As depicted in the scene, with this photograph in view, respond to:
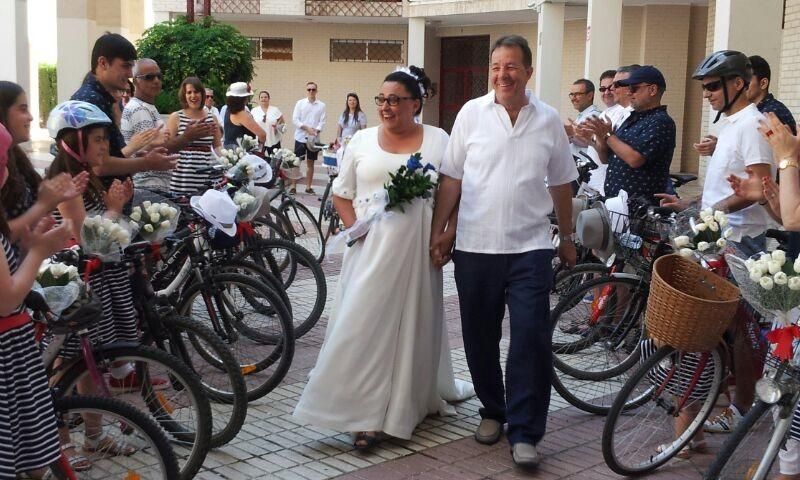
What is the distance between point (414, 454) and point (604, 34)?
43.6 feet

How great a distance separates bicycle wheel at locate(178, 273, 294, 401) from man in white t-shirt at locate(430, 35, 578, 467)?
119 cm

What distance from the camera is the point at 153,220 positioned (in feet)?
16.0

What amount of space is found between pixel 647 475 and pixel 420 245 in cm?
165

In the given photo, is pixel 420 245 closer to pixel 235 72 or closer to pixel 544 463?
pixel 544 463

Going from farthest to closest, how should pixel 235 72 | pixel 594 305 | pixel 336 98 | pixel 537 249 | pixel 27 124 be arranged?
pixel 336 98
pixel 235 72
pixel 594 305
pixel 537 249
pixel 27 124

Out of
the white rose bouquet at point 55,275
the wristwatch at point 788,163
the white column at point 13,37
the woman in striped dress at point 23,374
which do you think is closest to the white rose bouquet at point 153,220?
the white rose bouquet at point 55,275

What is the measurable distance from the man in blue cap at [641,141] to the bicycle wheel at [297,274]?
235 cm

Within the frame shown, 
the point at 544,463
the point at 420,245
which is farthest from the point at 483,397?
the point at 420,245

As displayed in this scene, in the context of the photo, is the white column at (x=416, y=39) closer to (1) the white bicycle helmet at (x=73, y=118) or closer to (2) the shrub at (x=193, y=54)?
(2) the shrub at (x=193, y=54)

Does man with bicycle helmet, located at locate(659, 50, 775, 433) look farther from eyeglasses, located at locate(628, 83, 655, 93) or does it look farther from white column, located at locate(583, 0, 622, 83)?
white column, located at locate(583, 0, 622, 83)

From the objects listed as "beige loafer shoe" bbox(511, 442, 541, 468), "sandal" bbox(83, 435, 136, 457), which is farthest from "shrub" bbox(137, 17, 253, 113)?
"sandal" bbox(83, 435, 136, 457)

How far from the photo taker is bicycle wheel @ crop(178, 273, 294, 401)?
18.3ft

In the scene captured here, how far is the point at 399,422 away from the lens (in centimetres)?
499

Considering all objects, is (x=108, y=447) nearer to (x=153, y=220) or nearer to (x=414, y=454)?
(x=153, y=220)
